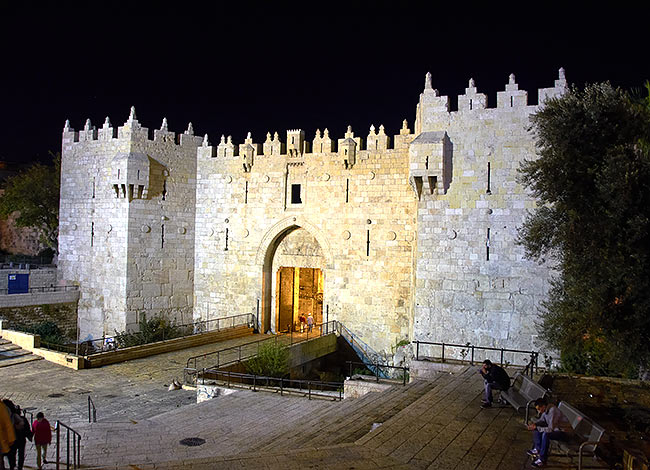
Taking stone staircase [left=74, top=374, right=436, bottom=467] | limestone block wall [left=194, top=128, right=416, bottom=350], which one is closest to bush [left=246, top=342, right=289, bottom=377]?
stone staircase [left=74, top=374, right=436, bottom=467]

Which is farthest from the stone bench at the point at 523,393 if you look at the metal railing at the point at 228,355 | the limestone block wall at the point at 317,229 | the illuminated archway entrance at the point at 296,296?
the illuminated archway entrance at the point at 296,296

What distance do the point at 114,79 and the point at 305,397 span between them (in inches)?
1667

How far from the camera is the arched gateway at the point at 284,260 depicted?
2037 cm

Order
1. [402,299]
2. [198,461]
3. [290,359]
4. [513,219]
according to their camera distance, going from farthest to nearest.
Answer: [402,299] < [290,359] < [513,219] < [198,461]

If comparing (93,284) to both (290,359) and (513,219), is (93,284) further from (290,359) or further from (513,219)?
(513,219)

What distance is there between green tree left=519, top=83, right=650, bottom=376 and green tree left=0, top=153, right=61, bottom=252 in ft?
83.2

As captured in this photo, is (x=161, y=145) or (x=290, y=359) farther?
(x=161, y=145)

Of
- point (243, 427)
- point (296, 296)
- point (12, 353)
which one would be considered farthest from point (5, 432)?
point (296, 296)

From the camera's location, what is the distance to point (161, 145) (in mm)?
20953

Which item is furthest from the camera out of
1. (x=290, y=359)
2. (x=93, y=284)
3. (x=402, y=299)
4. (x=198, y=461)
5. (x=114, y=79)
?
(x=114, y=79)

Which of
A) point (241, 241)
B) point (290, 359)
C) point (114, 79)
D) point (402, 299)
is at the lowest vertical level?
point (290, 359)

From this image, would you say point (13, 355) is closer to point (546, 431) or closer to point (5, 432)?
point (5, 432)

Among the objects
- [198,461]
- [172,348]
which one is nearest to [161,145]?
[172,348]

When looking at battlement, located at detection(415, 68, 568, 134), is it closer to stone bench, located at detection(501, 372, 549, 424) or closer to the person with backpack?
stone bench, located at detection(501, 372, 549, 424)
